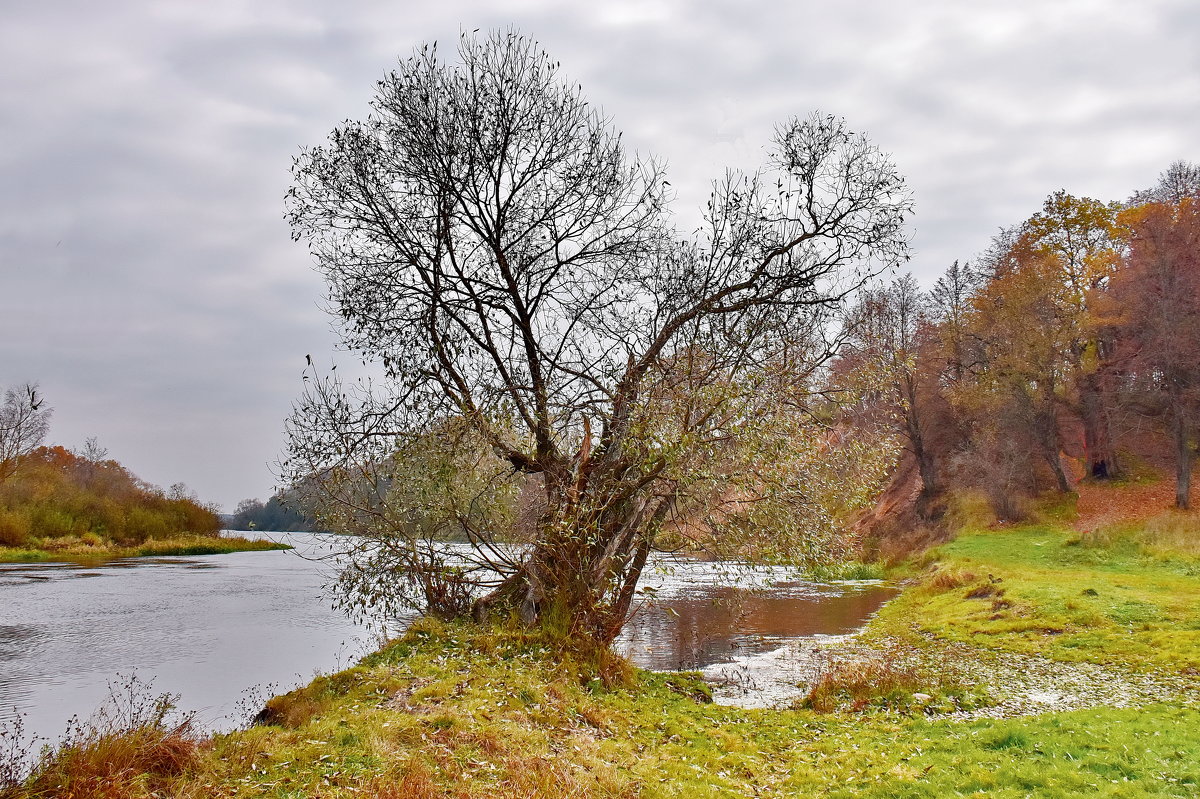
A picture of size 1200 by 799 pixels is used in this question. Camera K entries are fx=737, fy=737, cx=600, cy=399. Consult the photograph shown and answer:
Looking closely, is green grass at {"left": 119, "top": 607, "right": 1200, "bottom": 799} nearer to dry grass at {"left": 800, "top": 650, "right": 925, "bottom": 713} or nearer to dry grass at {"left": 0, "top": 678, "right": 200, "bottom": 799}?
dry grass at {"left": 0, "top": 678, "right": 200, "bottom": 799}

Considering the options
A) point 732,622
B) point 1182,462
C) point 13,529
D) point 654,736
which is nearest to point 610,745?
point 654,736

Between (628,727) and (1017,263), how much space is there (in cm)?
4679

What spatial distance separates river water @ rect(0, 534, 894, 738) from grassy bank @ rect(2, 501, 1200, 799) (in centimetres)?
253

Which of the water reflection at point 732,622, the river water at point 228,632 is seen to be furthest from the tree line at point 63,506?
the water reflection at point 732,622

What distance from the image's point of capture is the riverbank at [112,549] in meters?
47.1

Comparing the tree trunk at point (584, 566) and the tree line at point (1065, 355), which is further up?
the tree line at point (1065, 355)

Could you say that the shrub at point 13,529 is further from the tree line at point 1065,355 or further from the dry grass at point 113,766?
the tree line at point 1065,355

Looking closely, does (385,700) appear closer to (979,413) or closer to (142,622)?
(142,622)

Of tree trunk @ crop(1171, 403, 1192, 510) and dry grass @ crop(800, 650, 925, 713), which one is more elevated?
tree trunk @ crop(1171, 403, 1192, 510)

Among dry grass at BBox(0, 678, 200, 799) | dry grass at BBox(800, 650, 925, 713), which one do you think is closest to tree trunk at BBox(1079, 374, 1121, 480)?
dry grass at BBox(800, 650, 925, 713)

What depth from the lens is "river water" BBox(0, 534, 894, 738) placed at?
47.7 ft

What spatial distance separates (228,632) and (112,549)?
1663 inches

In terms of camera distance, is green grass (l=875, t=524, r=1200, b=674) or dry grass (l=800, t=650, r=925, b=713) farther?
green grass (l=875, t=524, r=1200, b=674)

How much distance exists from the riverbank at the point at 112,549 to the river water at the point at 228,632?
11.6 metres
